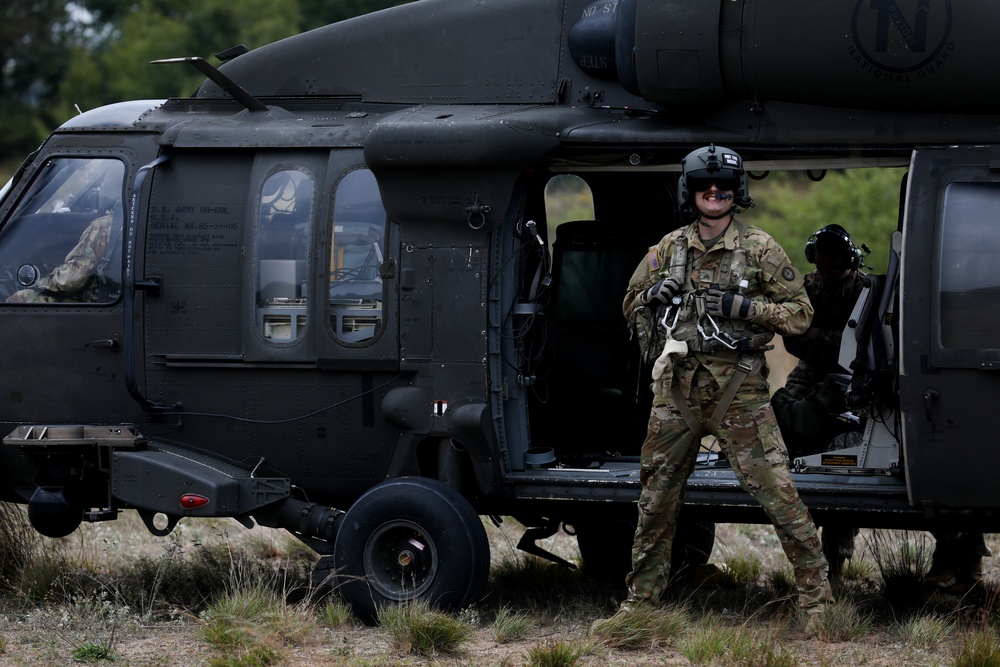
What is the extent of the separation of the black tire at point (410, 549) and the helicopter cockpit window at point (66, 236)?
1908 millimetres

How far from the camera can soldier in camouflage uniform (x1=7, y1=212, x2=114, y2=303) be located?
718 centimetres

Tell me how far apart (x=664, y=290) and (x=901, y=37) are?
1.60 metres

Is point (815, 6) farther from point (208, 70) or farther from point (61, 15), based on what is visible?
point (61, 15)

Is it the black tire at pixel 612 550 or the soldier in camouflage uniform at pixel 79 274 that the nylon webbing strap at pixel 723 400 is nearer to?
the black tire at pixel 612 550

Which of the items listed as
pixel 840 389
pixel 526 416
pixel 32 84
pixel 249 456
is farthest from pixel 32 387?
pixel 32 84

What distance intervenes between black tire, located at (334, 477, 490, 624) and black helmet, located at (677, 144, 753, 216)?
6.33ft

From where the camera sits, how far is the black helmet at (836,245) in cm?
757

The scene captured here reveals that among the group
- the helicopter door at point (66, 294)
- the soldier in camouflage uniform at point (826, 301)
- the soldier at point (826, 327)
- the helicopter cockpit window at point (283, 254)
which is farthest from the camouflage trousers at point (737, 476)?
the helicopter door at point (66, 294)

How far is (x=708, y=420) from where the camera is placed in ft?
20.6

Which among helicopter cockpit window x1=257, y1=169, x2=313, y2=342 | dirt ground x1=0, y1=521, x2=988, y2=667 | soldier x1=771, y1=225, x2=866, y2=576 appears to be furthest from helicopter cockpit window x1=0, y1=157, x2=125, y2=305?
soldier x1=771, y1=225, x2=866, y2=576

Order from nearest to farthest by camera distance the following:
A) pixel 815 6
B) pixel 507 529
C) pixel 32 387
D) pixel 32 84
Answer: pixel 815 6 < pixel 32 387 < pixel 507 529 < pixel 32 84

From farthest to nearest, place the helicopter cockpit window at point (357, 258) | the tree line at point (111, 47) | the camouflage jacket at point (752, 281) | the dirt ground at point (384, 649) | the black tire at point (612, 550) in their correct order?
the tree line at point (111, 47)
the black tire at point (612, 550)
the helicopter cockpit window at point (357, 258)
the camouflage jacket at point (752, 281)
the dirt ground at point (384, 649)

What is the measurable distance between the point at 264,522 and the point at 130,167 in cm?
209

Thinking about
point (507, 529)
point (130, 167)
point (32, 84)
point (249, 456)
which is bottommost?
point (507, 529)
